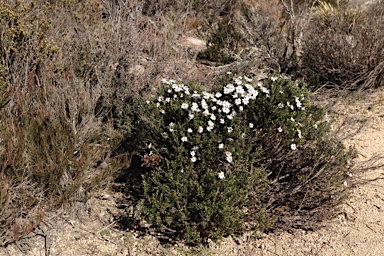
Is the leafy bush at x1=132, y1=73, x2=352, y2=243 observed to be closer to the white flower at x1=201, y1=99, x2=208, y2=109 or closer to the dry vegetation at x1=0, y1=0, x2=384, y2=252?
the white flower at x1=201, y1=99, x2=208, y2=109

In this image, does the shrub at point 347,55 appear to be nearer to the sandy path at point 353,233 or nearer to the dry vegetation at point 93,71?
the dry vegetation at point 93,71

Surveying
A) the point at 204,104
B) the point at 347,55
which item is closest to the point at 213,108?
the point at 204,104

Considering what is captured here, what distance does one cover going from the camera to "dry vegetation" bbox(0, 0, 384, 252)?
3.26 metres

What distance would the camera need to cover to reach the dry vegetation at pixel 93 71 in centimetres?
326

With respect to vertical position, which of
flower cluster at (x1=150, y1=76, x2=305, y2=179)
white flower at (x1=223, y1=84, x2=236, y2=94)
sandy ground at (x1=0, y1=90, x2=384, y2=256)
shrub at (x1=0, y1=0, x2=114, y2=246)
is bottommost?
sandy ground at (x1=0, y1=90, x2=384, y2=256)

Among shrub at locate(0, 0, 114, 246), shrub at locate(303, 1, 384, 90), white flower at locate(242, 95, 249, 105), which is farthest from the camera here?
shrub at locate(303, 1, 384, 90)

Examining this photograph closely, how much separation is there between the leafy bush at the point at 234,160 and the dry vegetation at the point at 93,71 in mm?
567

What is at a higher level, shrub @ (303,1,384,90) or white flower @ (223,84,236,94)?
white flower @ (223,84,236,94)

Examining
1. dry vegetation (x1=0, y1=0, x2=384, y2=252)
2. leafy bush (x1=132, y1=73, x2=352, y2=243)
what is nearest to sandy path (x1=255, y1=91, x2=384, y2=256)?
leafy bush (x1=132, y1=73, x2=352, y2=243)

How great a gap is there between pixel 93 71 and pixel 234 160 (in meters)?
2.08

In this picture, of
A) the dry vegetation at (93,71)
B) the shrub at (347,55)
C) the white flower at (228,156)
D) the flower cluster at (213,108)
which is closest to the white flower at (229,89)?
the flower cluster at (213,108)

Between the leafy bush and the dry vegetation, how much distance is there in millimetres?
567

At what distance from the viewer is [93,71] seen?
15.3 ft

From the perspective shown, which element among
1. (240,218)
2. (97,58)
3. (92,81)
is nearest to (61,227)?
(240,218)
